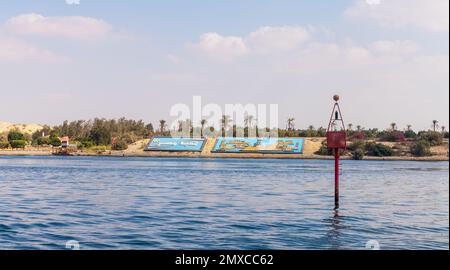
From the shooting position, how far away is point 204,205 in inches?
1610

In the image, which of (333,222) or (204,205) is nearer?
(333,222)
